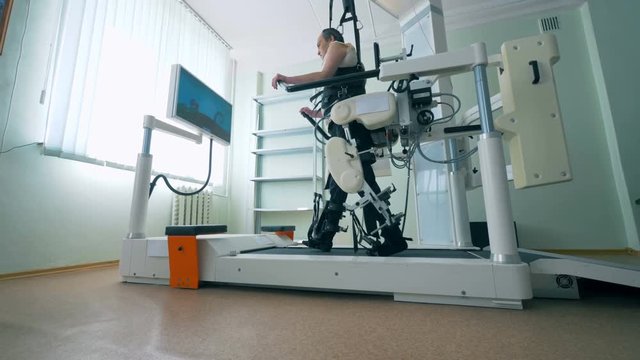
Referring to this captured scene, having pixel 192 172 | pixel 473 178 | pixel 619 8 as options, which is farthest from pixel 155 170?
pixel 619 8

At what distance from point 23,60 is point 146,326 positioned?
224 centimetres

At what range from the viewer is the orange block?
1292mm

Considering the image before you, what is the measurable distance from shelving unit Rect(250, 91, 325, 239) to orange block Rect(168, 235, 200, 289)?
211 centimetres

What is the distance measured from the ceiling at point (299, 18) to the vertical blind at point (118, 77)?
43cm

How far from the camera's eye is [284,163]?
3779 millimetres

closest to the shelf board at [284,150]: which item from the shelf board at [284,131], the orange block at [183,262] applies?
the shelf board at [284,131]

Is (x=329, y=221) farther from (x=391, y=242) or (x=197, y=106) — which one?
(x=197, y=106)

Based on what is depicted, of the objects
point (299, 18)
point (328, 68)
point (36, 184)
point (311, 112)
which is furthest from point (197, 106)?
point (299, 18)

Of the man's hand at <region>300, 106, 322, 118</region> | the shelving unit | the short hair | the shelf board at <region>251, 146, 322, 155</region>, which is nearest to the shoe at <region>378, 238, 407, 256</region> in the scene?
the man's hand at <region>300, 106, 322, 118</region>

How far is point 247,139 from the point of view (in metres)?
4.04

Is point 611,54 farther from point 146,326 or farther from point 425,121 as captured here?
point 146,326

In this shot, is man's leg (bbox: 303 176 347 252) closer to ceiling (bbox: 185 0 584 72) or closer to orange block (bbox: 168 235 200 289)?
orange block (bbox: 168 235 200 289)

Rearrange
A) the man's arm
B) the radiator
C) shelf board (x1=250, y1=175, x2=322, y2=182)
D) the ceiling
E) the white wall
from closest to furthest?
the man's arm, the white wall, the radiator, the ceiling, shelf board (x1=250, y1=175, x2=322, y2=182)

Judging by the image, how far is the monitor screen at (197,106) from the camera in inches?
57.8
